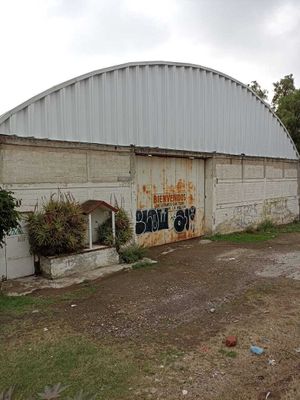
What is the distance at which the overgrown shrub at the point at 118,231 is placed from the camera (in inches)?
Result: 335

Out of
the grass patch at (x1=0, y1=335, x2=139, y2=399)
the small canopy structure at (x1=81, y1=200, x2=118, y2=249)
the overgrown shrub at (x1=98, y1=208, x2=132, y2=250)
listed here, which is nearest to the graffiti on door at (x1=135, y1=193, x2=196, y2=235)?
the overgrown shrub at (x1=98, y1=208, x2=132, y2=250)

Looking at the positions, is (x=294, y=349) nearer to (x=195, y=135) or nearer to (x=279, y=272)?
(x=279, y=272)

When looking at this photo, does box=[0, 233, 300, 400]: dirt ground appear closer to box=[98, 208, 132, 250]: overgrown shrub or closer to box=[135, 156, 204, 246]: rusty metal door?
box=[98, 208, 132, 250]: overgrown shrub

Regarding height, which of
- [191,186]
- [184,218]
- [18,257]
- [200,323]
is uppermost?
[191,186]

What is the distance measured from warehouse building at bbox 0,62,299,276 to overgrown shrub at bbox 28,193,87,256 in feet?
1.39

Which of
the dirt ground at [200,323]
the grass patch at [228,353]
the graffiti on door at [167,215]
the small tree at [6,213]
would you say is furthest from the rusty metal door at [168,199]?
the grass patch at [228,353]

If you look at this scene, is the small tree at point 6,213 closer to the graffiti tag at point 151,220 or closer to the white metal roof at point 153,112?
the white metal roof at point 153,112

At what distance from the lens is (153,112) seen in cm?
1009

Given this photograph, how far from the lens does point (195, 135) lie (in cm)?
1159

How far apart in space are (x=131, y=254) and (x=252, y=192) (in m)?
7.50

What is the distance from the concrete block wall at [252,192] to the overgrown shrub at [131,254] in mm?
4264

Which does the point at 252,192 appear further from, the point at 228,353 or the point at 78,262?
the point at 228,353

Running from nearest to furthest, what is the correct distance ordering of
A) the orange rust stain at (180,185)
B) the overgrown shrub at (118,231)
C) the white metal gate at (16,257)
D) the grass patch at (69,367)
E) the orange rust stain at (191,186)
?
the grass patch at (69,367) → the white metal gate at (16,257) → the overgrown shrub at (118,231) → the orange rust stain at (180,185) → the orange rust stain at (191,186)

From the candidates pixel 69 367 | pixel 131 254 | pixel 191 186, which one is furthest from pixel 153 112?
pixel 69 367
